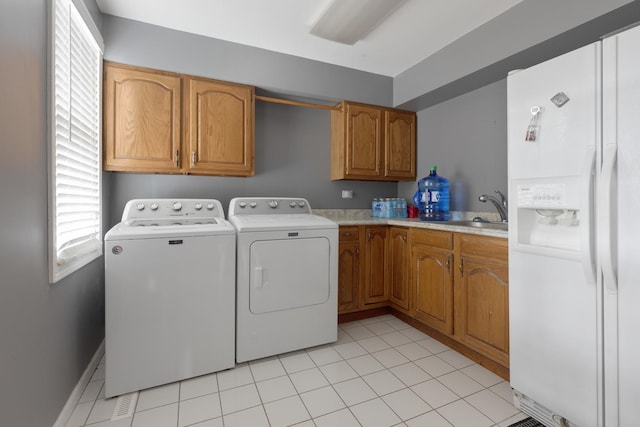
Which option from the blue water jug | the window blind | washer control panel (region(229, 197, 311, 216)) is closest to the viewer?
the window blind

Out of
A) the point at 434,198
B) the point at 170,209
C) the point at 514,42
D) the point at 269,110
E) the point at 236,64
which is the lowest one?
the point at 170,209

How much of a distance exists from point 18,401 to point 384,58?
3.19 meters

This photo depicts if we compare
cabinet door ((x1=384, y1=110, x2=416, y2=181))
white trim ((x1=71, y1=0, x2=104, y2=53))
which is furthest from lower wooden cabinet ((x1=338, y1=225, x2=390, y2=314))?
white trim ((x1=71, y1=0, x2=104, y2=53))

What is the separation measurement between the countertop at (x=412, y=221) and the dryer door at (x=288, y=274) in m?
0.46

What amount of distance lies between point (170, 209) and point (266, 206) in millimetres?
750

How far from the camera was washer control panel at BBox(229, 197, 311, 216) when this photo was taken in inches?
99.5

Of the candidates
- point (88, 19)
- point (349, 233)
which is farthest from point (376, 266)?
point (88, 19)

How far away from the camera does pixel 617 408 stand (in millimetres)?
1191

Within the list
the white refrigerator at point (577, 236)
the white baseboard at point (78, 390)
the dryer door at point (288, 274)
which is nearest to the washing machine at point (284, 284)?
the dryer door at point (288, 274)

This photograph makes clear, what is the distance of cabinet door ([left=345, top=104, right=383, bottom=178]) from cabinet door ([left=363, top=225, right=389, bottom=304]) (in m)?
0.65

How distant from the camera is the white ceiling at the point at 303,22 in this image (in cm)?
203

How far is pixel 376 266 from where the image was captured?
2814 mm

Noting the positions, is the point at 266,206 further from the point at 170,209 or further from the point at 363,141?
the point at 363,141

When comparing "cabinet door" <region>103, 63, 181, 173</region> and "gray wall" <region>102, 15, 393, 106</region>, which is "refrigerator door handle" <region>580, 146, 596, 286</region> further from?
"cabinet door" <region>103, 63, 181, 173</region>
